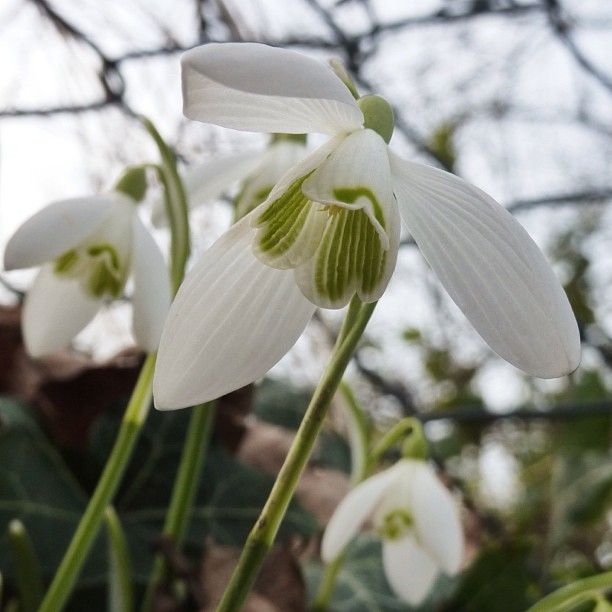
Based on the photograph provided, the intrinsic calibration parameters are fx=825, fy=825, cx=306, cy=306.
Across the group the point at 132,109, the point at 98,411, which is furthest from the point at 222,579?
the point at 132,109

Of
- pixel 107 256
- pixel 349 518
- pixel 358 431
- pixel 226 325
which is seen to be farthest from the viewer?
pixel 358 431

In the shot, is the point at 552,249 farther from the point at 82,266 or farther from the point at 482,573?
the point at 82,266

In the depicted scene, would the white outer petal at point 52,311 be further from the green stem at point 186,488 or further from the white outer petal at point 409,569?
the white outer petal at point 409,569

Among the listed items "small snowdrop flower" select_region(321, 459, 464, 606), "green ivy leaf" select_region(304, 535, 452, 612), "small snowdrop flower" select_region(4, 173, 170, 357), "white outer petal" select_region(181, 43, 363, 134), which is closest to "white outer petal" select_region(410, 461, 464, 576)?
"small snowdrop flower" select_region(321, 459, 464, 606)

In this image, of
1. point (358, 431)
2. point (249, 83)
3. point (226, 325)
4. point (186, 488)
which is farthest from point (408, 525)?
point (249, 83)

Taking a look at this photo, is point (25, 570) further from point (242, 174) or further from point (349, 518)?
point (242, 174)
